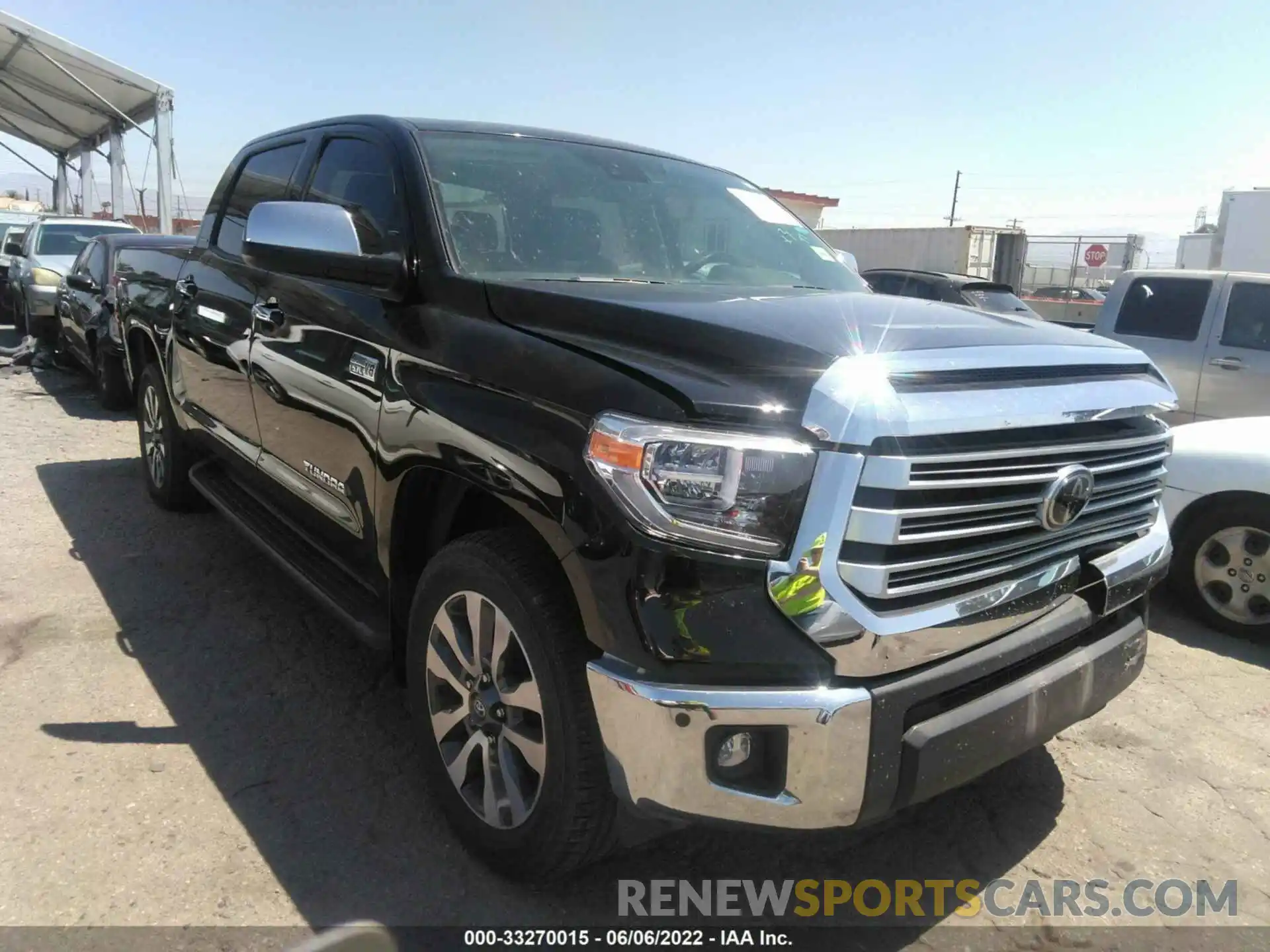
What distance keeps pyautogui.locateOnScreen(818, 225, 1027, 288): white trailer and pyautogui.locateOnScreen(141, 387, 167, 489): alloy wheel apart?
65.7ft

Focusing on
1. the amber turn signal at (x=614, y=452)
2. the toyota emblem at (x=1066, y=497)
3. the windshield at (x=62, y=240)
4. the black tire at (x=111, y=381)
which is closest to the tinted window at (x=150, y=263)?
the black tire at (x=111, y=381)

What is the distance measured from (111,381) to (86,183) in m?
22.4

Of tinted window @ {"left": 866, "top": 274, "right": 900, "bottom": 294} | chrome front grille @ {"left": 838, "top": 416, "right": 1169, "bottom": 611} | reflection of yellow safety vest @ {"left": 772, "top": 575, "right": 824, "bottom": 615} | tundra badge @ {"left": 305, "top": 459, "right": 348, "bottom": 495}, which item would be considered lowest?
tundra badge @ {"left": 305, "top": 459, "right": 348, "bottom": 495}

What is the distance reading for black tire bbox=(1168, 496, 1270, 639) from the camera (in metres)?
4.27

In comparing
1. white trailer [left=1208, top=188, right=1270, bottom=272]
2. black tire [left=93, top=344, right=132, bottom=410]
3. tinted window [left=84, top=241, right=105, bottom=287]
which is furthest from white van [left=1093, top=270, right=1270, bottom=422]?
white trailer [left=1208, top=188, right=1270, bottom=272]

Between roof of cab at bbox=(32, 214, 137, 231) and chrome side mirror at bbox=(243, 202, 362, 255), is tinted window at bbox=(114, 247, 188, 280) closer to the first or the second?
chrome side mirror at bbox=(243, 202, 362, 255)

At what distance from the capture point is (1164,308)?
7.80 m

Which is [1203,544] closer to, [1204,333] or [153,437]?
[1204,333]

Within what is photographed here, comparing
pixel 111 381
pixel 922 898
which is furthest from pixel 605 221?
pixel 111 381

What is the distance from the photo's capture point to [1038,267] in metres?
30.8

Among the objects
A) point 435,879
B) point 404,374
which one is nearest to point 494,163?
point 404,374

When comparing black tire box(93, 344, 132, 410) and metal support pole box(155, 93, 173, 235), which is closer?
black tire box(93, 344, 132, 410)

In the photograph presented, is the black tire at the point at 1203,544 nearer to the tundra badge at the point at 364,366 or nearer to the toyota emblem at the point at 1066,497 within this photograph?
the toyota emblem at the point at 1066,497

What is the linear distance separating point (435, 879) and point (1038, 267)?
106 ft
